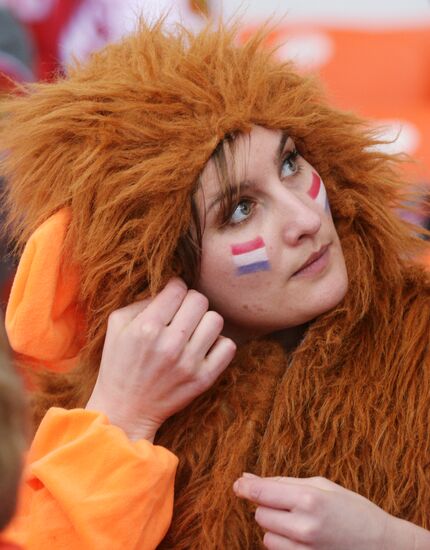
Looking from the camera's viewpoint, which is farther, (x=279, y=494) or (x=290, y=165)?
(x=290, y=165)

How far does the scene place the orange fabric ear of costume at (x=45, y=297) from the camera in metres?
0.79

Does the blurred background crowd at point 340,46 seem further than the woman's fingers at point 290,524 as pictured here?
Yes

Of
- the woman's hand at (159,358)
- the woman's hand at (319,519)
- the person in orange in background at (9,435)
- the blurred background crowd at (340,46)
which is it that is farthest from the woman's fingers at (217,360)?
the blurred background crowd at (340,46)

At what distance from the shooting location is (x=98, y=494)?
0.74 meters

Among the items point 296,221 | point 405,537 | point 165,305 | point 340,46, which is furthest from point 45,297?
point 340,46

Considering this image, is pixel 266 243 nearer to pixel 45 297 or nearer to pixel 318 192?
pixel 318 192

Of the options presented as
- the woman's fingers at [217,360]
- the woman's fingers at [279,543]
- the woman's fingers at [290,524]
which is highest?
the woman's fingers at [217,360]

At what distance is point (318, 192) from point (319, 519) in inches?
12.3

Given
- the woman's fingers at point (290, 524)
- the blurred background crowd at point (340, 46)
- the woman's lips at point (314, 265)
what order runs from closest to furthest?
1. the woman's fingers at point (290, 524)
2. the woman's lips at point (314, 265)
3. the blurred background crowd at point (340, 46)

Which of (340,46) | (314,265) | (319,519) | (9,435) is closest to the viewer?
(9,435)

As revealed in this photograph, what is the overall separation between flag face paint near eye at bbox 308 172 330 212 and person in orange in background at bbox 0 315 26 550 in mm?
413

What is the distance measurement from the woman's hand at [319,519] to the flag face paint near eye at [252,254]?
0.19 m

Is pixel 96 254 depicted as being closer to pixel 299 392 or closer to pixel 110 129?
pixel 110 129

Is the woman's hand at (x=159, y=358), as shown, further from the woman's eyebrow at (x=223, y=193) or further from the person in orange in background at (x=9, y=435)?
the person in orange in background at (x=9, y=435)
